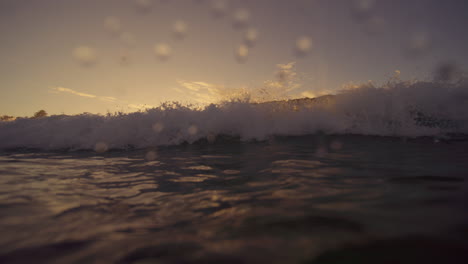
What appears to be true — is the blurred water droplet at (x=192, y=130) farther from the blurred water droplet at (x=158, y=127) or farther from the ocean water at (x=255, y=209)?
the ocean water at (x=255, y=209)

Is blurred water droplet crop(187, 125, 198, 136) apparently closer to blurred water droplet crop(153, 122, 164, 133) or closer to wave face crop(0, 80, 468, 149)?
wave face crop(0, 80, 468, 149)

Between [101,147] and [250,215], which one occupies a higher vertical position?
[101,147]

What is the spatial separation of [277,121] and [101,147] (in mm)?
4773

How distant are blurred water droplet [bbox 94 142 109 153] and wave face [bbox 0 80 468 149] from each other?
0.17 feet

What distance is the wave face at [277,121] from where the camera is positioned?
591 centimetres

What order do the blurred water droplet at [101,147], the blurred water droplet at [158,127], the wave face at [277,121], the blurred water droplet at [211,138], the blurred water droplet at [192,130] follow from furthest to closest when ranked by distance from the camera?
1. the blurred water droplet at [158,127]
2. the blurred water droplet at [192,130]
3. the blurred water droplet at [211,138]
4. the blurred water droplet at [101,147]
5. the wave face at [277,121]

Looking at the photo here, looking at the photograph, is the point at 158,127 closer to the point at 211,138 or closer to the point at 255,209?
the point at 211,138

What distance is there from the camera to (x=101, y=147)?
22.0 feet

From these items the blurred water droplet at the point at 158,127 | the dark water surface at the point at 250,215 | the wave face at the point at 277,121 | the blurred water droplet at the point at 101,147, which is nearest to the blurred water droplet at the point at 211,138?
the wave face at the point at 277,121

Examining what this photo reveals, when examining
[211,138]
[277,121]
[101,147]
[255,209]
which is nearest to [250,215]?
[255,209]

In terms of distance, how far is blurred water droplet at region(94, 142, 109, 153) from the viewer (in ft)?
21.1

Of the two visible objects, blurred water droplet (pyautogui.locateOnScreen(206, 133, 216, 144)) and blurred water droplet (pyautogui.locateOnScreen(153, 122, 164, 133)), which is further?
blurred water droplet (pyautogui.locateOnScreen(153, 122, 164, 133))

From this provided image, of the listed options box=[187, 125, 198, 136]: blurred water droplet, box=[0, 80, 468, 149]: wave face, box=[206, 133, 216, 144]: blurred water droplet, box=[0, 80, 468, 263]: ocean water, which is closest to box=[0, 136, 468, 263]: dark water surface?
box=[0, 80, 468, 263]: ocean water

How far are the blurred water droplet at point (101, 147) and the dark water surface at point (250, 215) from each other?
3.37 meters
